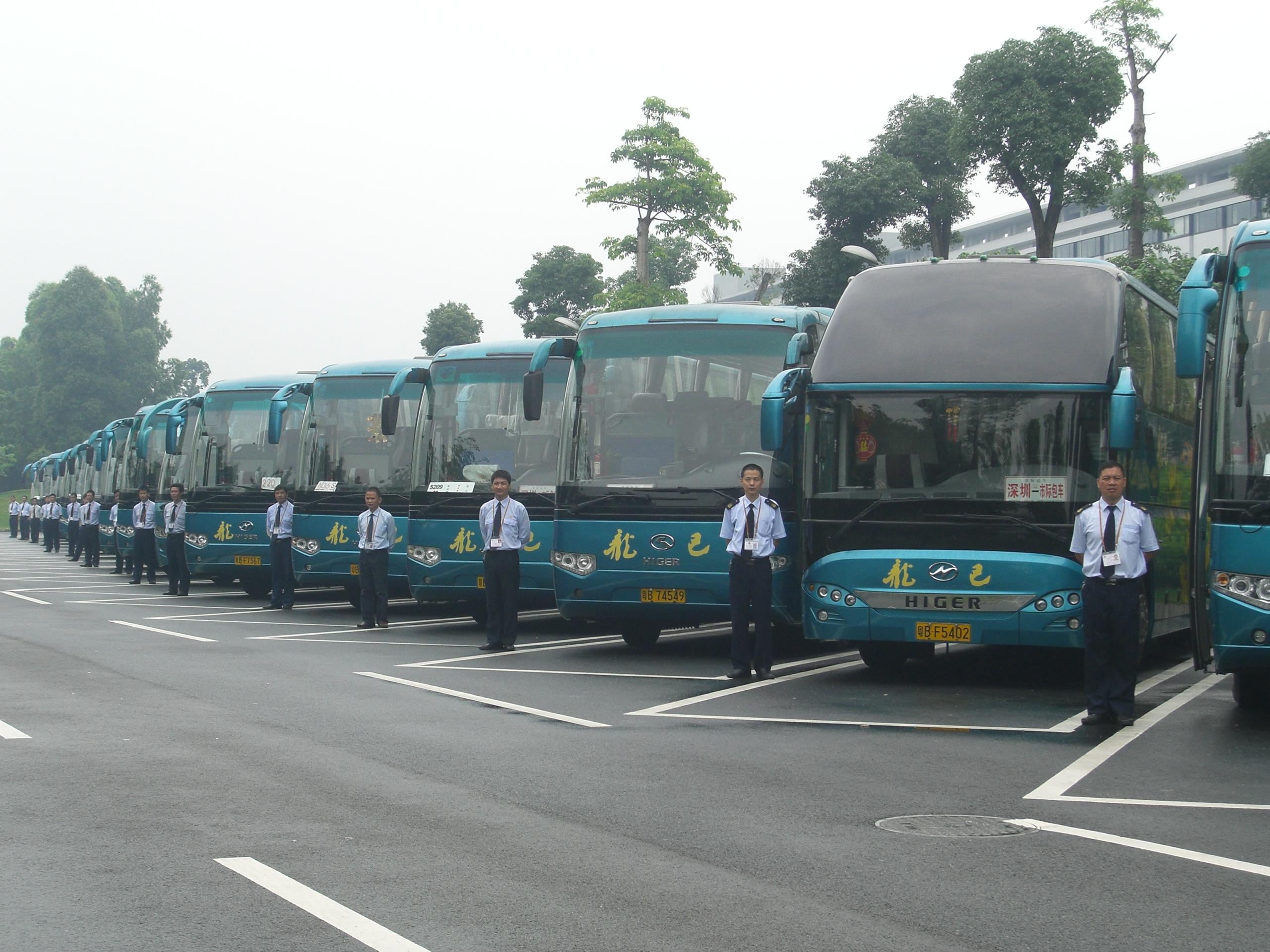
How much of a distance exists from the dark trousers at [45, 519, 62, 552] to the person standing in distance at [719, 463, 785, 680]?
45.4 meters

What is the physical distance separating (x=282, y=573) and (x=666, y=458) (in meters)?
9.58

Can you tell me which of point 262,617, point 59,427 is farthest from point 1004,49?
point 59,427

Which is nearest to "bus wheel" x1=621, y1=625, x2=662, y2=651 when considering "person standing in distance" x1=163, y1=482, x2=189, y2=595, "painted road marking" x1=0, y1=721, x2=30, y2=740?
"painted road marking" x1=0, y1=721, x2=30, y2=740

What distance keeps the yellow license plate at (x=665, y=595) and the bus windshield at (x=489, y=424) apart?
358 centimetres

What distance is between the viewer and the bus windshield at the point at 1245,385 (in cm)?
989

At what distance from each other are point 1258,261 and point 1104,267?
2.34 meters

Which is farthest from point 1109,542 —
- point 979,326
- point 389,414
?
point 389,414

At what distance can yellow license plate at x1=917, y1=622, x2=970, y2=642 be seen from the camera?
38.9 feet

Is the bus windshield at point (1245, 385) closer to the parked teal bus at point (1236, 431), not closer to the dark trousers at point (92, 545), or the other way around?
the parked teal bus at point (1236, 431)

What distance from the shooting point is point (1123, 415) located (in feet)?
37.8

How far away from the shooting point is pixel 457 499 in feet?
59.7

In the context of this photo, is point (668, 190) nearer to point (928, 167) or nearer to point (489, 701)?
point (928, 167)

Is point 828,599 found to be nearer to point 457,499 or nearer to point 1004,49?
point 457,499

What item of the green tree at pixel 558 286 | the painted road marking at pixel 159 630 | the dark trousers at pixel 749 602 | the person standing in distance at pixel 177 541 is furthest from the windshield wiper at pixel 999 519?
the green tree at pixel 558 286
